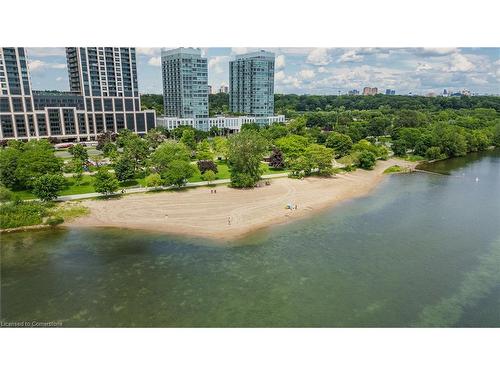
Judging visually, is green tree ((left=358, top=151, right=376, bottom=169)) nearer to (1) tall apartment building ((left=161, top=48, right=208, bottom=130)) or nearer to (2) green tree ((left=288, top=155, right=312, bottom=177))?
(2) green tree ((left=288, top=155, right=312, bottom=177))

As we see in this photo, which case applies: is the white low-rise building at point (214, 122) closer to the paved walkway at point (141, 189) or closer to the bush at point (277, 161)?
the bush at point (277, 161)

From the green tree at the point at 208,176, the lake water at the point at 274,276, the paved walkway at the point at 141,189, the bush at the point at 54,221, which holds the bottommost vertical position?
the lake water at the point at 274,276

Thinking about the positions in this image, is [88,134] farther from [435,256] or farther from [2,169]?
[435,256]

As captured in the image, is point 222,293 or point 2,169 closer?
point 222,293

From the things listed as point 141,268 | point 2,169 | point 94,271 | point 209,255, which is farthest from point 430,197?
point 2,169

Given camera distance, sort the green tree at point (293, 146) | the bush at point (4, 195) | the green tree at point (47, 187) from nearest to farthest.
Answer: the bush at point (4, 195) < the green tree at point (47, 187) < the green tree at point (293, 146)

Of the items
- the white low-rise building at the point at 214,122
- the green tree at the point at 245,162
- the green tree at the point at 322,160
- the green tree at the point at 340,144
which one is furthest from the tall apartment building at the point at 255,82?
the green tree at the point at 245,162

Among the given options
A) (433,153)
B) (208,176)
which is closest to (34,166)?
(208,176)

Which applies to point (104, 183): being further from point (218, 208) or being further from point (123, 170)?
point (218, 208)
